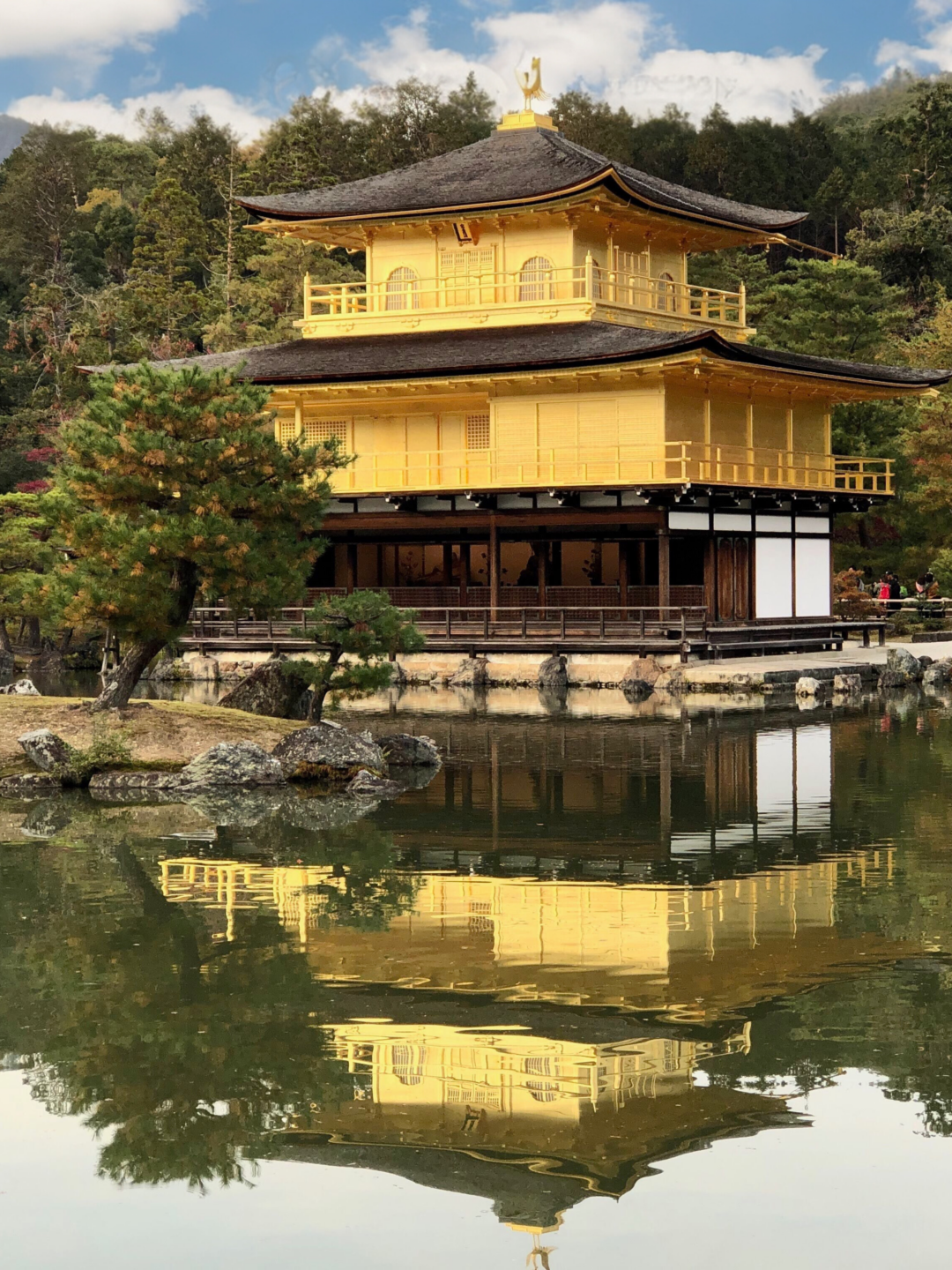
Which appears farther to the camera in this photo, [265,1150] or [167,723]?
[167,723]

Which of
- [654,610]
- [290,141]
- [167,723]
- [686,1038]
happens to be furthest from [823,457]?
[290,141]

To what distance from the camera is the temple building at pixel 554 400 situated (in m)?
36.9

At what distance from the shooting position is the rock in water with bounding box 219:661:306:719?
23438mm

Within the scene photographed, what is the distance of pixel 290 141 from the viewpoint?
78438 millimetres

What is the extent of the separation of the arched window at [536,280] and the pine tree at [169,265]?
63.9 feet

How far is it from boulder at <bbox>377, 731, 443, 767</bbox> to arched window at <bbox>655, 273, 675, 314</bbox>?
2242cm

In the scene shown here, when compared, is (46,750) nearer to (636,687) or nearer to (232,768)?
(232,768)

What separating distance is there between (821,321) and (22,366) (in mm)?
29941

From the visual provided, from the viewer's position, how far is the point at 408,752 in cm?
2169

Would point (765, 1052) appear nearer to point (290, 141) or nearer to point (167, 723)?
point (167, 723)

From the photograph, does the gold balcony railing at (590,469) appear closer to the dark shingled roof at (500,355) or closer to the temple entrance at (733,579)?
the temple entrance at (733,579)

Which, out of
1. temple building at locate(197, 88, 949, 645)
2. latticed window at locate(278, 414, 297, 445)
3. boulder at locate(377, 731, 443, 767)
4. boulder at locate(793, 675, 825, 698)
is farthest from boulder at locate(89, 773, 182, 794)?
latticed window at locate(278, 414, 297, 445)

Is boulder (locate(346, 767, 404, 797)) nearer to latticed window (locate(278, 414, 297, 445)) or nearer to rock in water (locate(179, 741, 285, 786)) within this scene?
rock in water (locate(179, 741, 285, 786))

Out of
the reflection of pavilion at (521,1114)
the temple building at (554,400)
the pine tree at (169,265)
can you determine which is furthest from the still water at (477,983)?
the pine tree at (169,265)
